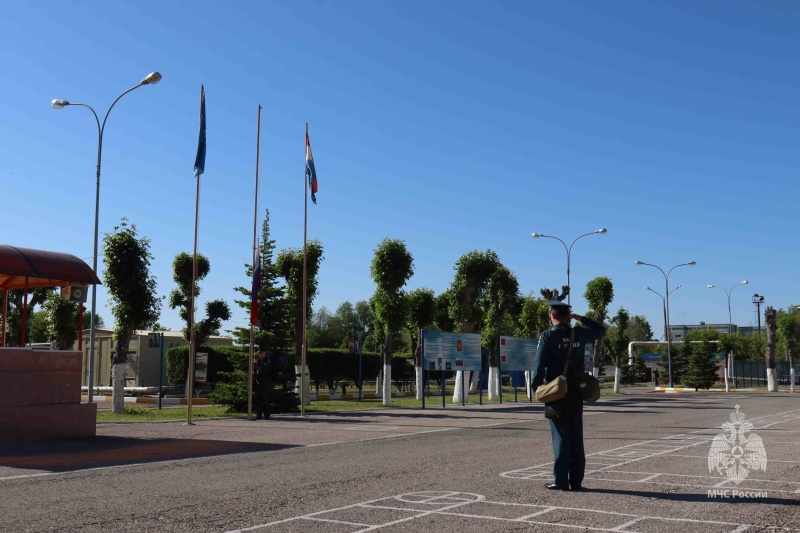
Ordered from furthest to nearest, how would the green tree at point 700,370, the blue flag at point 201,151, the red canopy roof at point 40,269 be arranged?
1. the green tree at point 700,370
2. the blue flag at point 201,151
3. the red canopy roof at point 40,269

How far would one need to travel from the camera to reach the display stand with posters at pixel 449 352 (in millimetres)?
29828

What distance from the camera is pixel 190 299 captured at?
138 feet

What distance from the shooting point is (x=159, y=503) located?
7.75 metres

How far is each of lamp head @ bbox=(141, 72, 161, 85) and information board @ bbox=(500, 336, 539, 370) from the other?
18.7m

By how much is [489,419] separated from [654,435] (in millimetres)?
7018

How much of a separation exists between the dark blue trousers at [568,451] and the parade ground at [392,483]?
172mm

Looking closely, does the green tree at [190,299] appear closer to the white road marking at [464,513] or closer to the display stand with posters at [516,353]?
the display stand with posters at [516,353]

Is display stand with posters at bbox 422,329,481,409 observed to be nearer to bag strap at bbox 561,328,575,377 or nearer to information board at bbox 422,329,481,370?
information board at bbox 422,329,481,370

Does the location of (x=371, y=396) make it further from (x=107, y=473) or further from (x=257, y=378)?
(x=107, y=473)

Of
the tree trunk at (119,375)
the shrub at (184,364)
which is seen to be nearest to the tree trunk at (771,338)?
the shrub at (184,364)

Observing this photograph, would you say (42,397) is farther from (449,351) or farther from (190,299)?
(190,299)

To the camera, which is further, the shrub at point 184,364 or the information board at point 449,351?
the shrub at point 184,364

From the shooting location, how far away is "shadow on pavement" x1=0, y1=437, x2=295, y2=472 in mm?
11336

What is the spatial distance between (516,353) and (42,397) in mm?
24175
